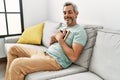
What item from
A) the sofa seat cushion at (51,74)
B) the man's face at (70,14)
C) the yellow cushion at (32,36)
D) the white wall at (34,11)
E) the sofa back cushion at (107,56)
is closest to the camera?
the sofa back cushion at (107,56)

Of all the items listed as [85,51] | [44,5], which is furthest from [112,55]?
[44,5]

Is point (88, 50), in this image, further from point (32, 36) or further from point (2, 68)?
point (2, 68)

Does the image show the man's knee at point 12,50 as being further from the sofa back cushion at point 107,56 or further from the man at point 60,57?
the sofa back cushion at point 107,56

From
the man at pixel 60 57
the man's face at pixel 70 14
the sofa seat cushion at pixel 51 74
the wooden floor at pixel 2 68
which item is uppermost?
the man's face at pixel 70 14

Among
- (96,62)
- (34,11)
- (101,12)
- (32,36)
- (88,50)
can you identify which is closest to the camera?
(96,62)

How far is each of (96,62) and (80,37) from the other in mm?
312

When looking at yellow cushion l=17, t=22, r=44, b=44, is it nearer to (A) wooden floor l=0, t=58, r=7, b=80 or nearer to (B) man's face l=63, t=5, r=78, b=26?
(A) wooden floor l=0, t=58, r=7, b=80

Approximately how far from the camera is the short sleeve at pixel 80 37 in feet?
5.16

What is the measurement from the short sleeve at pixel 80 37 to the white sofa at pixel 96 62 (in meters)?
0.07

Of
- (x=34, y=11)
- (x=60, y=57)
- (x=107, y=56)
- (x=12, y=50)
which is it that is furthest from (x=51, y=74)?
(x=34, y=11)

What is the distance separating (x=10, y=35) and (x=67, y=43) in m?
1.90

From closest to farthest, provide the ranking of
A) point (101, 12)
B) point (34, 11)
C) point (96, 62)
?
point (96, 62) → point (101, 12) → point (34, 11)

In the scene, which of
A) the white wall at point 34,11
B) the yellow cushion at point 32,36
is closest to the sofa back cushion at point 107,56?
the yellow cushion at point 32,36

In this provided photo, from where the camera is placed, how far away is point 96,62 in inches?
58.8
